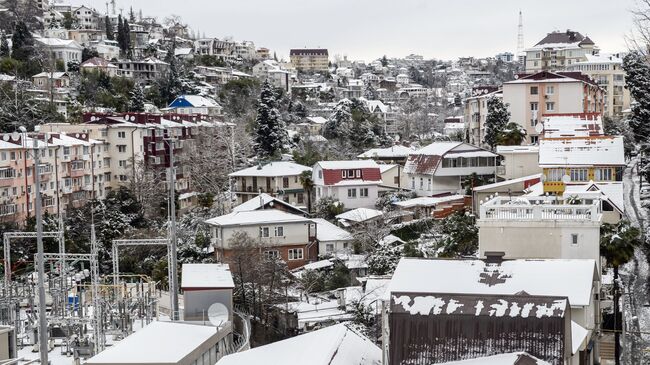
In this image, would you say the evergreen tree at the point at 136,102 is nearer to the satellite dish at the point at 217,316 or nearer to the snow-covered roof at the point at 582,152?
the snow-covered roof at the point at 582,152

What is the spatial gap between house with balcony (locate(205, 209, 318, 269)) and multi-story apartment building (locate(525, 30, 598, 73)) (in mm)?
61656

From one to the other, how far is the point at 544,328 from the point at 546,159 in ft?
86.5

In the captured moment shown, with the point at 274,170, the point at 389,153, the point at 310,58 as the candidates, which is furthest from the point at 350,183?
the point at 310,58

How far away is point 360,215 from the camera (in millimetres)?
49188

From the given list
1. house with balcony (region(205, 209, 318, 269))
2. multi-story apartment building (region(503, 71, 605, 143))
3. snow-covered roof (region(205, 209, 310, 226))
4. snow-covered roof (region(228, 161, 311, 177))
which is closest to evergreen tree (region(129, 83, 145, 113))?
snow-covered roof (region(228, 161, 311, 177))

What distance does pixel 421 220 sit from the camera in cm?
4659

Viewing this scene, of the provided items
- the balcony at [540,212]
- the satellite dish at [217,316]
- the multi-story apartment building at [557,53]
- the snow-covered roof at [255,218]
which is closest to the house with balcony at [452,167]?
the snow-covered roof at [255,218]

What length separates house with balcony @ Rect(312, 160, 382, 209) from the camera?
54.4 metres

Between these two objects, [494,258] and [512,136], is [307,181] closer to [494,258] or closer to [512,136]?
[512,136]

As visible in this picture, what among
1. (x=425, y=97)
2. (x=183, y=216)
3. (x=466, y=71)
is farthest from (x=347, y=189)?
(x=466, y=71)

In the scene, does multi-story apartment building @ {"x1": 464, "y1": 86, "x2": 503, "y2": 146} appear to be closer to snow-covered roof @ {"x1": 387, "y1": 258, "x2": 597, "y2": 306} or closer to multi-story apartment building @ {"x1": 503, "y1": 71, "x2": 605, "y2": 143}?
multi-story apartment building @ {"x1": 503, "y1": 71, "x2": 605, "y2": 143}

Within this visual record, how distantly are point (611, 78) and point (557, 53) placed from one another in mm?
16156

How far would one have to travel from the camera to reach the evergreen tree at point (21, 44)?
88.9m

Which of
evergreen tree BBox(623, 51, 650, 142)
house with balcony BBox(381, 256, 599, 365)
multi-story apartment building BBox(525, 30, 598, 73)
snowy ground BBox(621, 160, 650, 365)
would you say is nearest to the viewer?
house with balcony BBox(381, 256, 599, 365)
